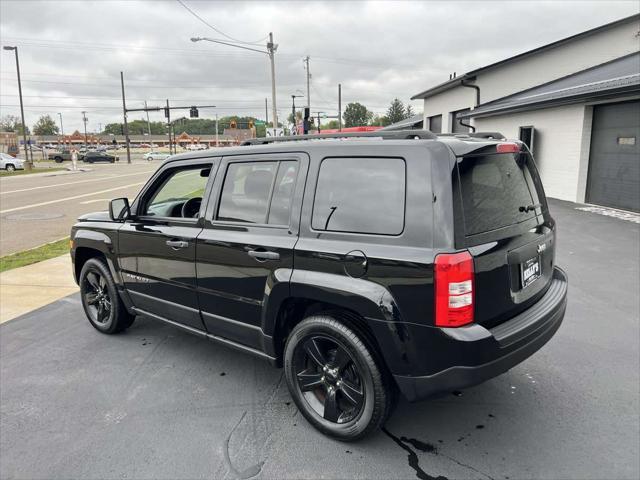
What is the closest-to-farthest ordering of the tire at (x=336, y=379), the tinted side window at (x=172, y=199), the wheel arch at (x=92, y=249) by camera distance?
the tire at (x=336, y=379)
the tinted side window at (x=172, y=199)
the wheel arch at (x=92, y=249)

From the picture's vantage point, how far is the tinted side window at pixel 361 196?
259 cm

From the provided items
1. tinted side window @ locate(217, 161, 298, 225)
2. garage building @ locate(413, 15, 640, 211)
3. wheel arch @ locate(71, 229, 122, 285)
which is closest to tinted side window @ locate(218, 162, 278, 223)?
tinted side window @ locate(217, 161, 298, 225)

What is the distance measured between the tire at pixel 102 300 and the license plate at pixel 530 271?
354 centimetres

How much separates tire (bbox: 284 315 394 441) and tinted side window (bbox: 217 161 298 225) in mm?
747

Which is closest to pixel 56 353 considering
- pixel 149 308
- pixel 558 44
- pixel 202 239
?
pixel 149 308

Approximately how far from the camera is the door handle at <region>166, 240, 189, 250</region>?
3.60m

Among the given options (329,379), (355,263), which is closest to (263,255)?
(355,263)

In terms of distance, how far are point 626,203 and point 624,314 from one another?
7839mm

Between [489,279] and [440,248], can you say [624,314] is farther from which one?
[440,248]

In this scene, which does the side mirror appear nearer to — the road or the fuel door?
the fuel door

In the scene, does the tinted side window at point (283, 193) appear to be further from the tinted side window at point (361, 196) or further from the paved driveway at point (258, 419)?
the paved driveway at point (258, 419)

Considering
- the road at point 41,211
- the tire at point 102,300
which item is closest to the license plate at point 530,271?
the tire at point 102,300

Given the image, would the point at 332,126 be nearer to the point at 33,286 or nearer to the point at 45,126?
the point at 45,126

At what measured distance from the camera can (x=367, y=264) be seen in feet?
8.47
